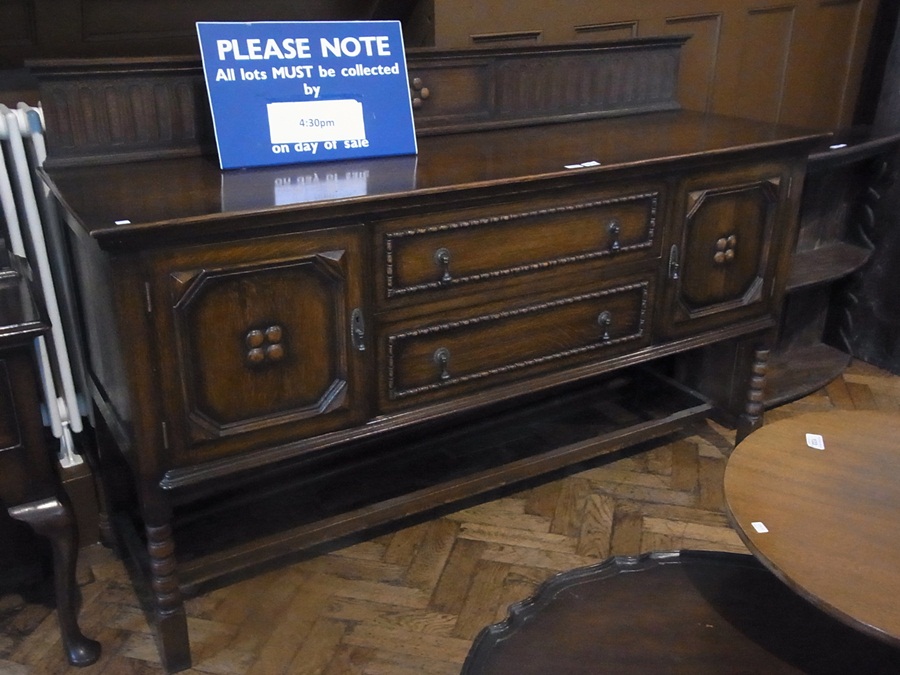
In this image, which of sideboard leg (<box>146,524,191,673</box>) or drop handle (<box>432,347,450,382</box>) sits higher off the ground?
drop handle (<box>432,347,450,382</box>)

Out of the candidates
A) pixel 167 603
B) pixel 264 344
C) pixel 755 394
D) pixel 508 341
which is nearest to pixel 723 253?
pixel 755 394

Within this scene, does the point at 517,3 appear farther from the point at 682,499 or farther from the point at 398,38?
the point at 682,499

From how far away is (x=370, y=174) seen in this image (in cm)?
164

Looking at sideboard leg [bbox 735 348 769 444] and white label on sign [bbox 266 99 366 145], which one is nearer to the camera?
white label on sign [bbox 266 99 366 145]

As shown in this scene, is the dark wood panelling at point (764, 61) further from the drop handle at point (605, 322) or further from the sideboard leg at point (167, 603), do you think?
the sideboard leg at point (167, 603)

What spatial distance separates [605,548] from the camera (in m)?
2.01

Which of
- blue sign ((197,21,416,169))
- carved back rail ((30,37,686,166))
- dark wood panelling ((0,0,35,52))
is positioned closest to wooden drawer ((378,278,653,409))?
blue sign ((197,21,416,169))

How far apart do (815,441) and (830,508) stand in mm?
189

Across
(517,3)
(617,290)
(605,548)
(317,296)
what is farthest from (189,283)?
(517,3)

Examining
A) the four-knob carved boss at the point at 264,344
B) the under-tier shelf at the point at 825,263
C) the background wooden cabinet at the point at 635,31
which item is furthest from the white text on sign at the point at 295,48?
the under-tier shelf at the point at 825,263

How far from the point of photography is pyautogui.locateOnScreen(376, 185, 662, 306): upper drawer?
1.59 m

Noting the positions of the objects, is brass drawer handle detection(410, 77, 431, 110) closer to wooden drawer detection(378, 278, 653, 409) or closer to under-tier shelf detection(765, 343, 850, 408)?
wooden drawer detection(378, 278, 653, 409)

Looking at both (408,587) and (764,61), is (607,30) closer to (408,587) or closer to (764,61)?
(764,61)

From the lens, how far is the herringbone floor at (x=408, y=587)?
1706 millimetres
